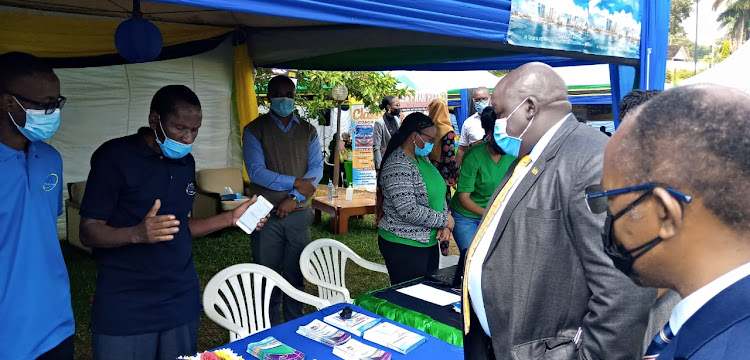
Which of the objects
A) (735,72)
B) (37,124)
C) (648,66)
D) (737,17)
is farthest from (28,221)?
(737,17)

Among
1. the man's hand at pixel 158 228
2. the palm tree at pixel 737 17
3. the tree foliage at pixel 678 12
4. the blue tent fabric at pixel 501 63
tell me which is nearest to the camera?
the man's hand at pixel 158 228

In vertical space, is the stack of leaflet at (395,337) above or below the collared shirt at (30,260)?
below

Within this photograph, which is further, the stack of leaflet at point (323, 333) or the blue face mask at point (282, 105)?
the blue face mask at point (282, 105)

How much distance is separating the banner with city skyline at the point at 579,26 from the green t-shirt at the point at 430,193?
3.46 feet

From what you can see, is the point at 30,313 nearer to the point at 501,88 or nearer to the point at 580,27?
the point at 501,88

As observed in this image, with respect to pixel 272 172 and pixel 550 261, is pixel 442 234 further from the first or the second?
pixel 550 261

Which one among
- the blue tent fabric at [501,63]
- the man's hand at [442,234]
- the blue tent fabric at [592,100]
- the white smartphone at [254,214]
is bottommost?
the man's hand at [442,234]

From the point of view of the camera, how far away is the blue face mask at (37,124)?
1.73 metres

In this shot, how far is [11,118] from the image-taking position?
67.6 inches

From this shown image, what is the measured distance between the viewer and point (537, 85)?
1645 millimetres

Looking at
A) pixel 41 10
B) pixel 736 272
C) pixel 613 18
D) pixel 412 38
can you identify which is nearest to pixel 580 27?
pixel 613 18

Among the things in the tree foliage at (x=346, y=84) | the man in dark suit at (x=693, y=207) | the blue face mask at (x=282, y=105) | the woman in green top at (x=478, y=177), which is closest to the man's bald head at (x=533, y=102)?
the man in dark suit at (x=693, y=207)

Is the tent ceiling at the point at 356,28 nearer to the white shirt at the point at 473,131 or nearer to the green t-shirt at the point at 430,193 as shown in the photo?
the green t-shirt at the point at 430,193

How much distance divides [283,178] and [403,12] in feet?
5.63
